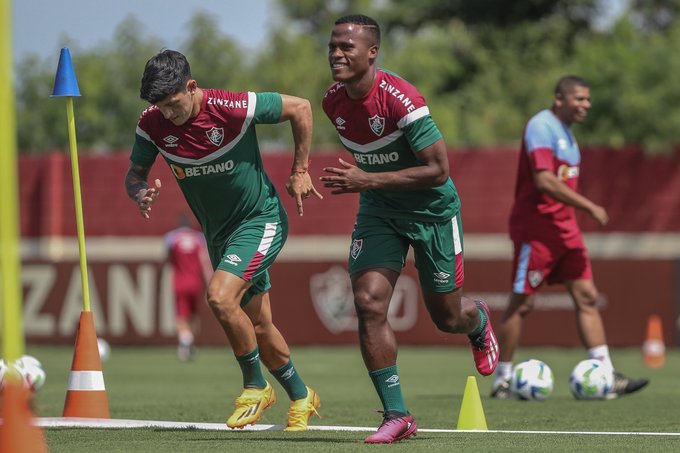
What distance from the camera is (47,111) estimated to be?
41.7 m

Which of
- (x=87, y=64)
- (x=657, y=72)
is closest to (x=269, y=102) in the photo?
(x=657, y=72)

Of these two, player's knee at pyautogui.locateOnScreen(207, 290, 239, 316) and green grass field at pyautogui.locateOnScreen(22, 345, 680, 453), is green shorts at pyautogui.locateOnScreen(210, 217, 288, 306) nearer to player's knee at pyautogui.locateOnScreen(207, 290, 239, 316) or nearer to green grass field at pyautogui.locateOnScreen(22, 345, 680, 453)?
player's knee at pyautogui.locateOnScreen(207, 290, 239, 316)

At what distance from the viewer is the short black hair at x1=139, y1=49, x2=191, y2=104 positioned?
25.6ft

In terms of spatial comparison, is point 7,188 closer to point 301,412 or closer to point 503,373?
point 301,412

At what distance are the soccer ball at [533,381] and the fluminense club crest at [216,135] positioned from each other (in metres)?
3.75

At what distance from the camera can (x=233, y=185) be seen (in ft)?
27.0

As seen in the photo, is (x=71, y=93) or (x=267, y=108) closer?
(x=267, y=108)

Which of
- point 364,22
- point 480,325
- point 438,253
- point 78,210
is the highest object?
point 364,22

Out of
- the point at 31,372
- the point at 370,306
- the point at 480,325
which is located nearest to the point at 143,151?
the point at 370,306

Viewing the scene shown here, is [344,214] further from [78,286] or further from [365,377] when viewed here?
[365,377]

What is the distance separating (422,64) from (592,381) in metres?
33.2

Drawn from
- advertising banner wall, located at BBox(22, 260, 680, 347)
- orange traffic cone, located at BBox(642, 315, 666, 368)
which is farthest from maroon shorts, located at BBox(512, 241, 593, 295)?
advertising banner wall, located at BBox(22, 260, 680, 347)

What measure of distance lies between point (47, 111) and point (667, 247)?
70.3 feet

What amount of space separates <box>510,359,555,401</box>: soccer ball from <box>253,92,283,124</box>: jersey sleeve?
359cm
